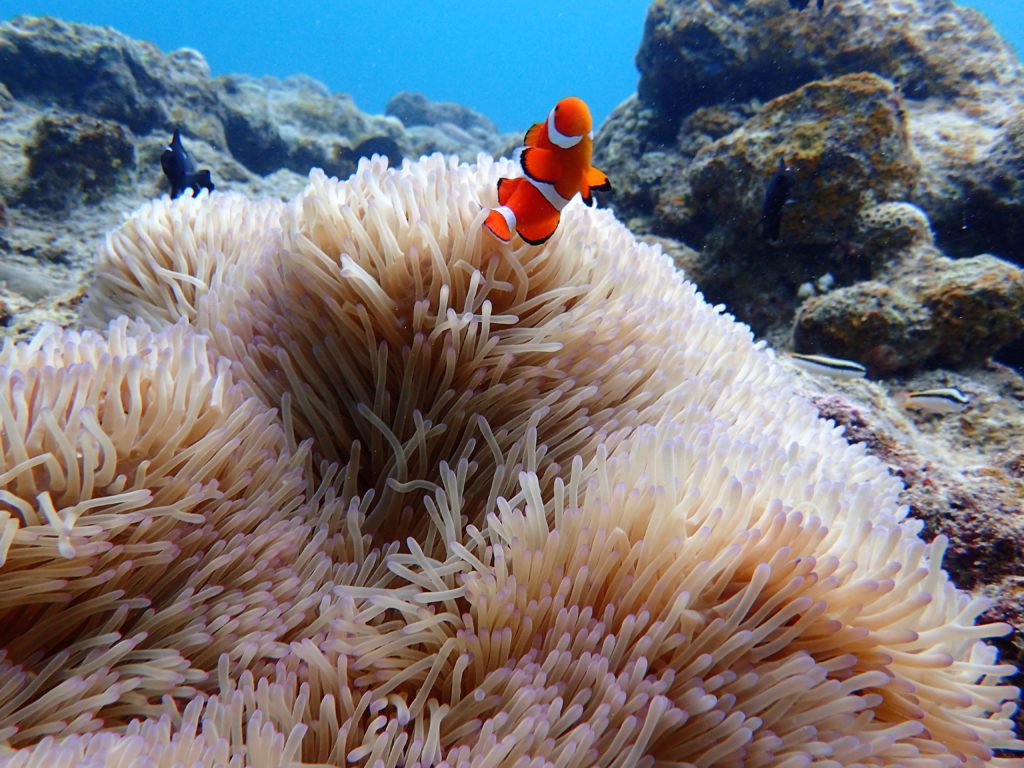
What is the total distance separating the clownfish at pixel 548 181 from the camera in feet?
4.04

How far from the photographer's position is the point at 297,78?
19.4 m

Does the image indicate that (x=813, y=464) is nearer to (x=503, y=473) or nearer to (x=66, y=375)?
(x=503, y=473)

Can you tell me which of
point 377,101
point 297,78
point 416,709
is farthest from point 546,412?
point 377,101

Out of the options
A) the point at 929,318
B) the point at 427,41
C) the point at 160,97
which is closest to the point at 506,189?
the point at 929,318

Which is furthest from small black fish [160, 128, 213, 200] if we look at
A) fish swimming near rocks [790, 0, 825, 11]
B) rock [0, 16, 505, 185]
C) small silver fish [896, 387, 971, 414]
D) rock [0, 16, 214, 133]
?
rock [0, 16, 214, 133]

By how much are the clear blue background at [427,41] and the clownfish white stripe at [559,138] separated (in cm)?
7180

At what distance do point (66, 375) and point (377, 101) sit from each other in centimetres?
7342

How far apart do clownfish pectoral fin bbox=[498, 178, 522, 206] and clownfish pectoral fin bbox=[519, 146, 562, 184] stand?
0.11 feet

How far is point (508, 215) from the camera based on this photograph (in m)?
1.22

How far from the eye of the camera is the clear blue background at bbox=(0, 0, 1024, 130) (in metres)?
73.0

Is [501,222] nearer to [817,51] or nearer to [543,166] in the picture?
[543,166]

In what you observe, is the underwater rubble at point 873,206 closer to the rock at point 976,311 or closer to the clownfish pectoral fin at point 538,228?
the rock at point 976,311

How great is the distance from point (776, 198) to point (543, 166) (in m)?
3.16

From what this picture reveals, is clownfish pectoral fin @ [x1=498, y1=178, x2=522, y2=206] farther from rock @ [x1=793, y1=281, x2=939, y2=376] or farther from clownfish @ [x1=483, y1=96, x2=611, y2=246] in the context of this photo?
rock @ [x1=793, y1=281, x2=939, y2=376]
